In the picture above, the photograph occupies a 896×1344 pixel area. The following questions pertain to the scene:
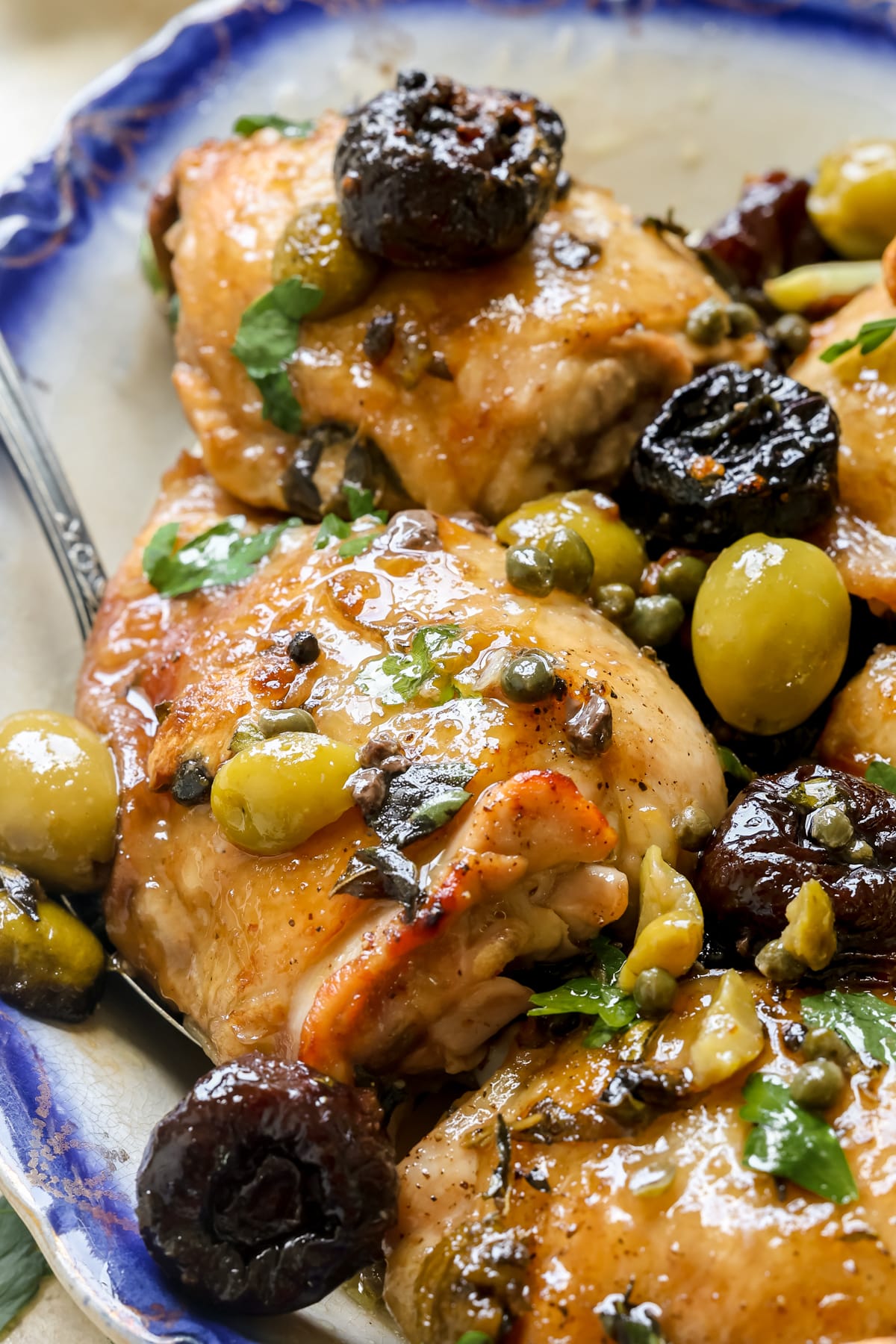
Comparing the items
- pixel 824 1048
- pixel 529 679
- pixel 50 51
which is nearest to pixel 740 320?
pixel 529 679

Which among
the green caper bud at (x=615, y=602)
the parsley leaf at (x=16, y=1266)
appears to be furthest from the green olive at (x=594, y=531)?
the parsley leaf at (x=16, y=1266)

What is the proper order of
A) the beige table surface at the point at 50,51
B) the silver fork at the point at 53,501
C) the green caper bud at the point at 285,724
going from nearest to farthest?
the green caper bud at the point at 285,724 → the silver fork at the point at 53,501 → the beige table surface at the point at 50,51

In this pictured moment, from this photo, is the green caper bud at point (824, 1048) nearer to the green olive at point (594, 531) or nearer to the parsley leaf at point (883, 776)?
the parsley leaf at point (883, 776)

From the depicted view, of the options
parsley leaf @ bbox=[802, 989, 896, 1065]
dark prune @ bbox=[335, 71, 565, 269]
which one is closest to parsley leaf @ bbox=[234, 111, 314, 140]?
dark prune @ bbox=[335, 71, 565, 269]

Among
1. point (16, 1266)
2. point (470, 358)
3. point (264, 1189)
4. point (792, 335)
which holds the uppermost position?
point (470, 358)

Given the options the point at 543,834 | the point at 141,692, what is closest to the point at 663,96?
the point at 141,692

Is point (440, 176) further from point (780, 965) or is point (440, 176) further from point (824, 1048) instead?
point (824, 1048)

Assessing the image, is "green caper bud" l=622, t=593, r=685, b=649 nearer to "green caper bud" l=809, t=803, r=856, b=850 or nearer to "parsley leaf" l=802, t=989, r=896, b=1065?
"green caper bud" l=809, t=803, r=856, b=850
